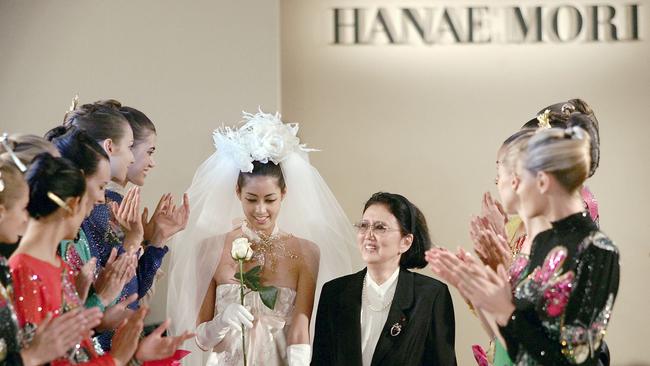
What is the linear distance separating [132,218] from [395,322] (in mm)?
1141

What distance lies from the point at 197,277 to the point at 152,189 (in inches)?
40.0

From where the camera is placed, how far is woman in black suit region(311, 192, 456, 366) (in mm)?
4078

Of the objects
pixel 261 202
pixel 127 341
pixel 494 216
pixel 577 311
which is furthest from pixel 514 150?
pixel 261 202

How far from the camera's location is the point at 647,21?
20.5 ft

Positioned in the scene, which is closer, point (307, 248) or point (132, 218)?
point (132, 218)

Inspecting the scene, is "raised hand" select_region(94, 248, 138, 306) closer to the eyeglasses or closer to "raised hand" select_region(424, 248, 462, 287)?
the eyeglasses

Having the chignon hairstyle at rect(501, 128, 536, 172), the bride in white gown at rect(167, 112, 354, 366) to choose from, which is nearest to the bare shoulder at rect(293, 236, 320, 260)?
the bride in white gown at rect(167, 112, 354, 366)

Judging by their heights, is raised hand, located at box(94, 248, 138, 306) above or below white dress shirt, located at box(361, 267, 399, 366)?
above

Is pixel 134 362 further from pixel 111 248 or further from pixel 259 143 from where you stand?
pixel 259 143

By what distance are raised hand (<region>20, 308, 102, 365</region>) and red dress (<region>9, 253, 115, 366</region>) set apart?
36 millimetres

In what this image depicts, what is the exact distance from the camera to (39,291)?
2.95 meters

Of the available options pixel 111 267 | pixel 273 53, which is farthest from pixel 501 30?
pixel 111 267

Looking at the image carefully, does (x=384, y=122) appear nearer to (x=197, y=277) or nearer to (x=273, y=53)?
(x=273, y=53)

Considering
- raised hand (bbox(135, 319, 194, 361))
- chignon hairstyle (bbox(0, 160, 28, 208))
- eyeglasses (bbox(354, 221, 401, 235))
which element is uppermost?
chignon hairstyle (bbox(0, 160, 28, 208))
